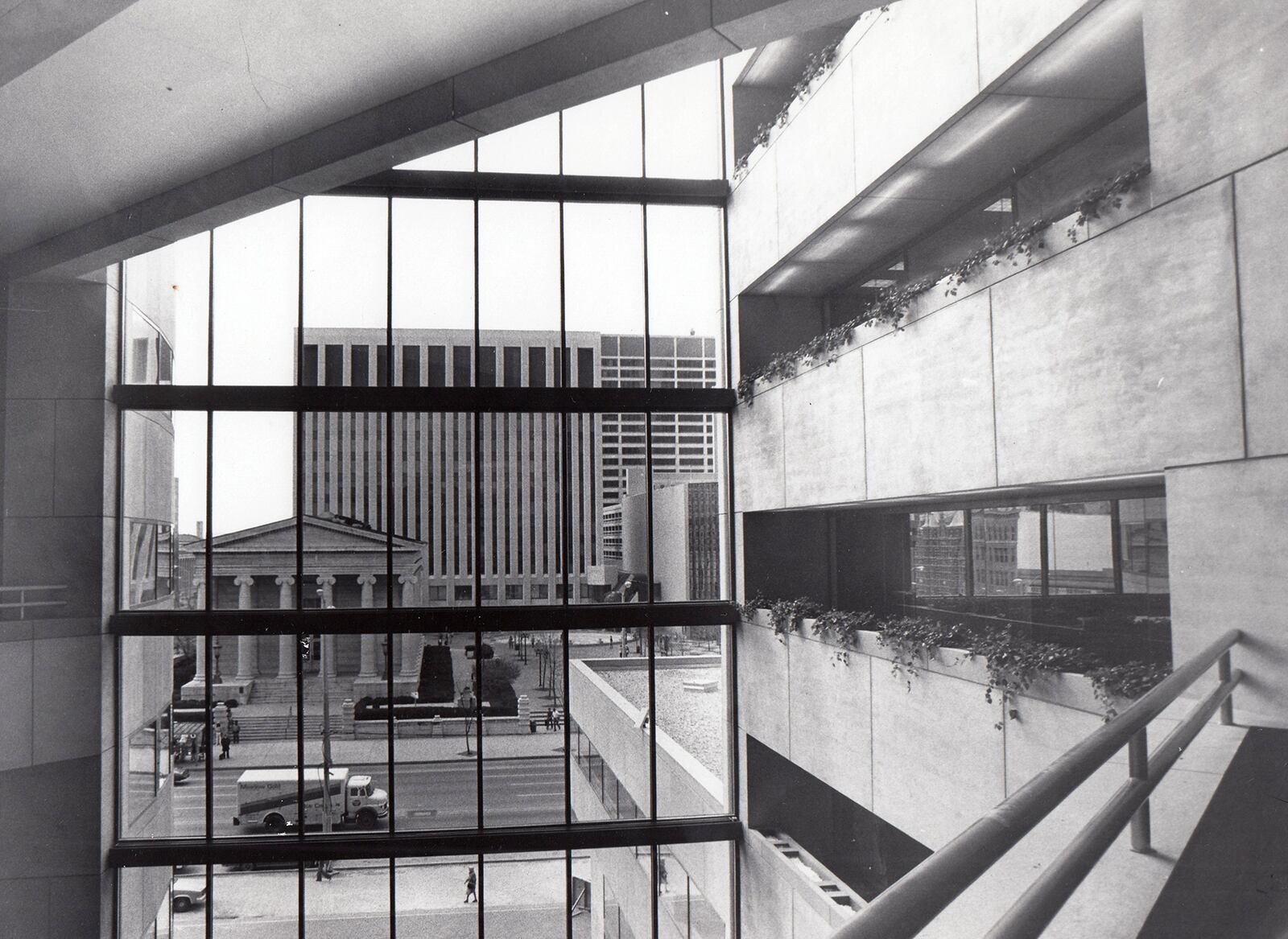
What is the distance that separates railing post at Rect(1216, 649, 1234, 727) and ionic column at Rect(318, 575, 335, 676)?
7.90 metres

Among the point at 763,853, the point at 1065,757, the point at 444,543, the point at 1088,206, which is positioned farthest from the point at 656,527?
the point at 1065,757

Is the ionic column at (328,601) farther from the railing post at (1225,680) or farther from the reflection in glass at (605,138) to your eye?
the railing post at (1225,680)

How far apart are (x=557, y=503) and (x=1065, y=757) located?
8.20 meters

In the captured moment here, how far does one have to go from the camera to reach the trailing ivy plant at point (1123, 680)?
3785mm

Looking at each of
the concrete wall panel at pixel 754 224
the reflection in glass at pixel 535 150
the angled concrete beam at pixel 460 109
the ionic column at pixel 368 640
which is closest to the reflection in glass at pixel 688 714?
the ionic column at pixel 368 640

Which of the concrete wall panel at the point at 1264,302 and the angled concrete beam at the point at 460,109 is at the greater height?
the angled concrete beam at the point at 460,109

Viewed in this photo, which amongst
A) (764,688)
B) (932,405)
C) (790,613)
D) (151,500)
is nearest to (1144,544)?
(932,405)

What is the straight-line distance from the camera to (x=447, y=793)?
334 inches

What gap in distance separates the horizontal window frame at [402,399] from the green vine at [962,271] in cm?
131

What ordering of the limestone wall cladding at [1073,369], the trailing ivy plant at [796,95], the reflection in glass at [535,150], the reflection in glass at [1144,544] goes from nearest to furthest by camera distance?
the limestone wall cladding at [1073,369]
the reflection in glass at [1144,544]
the trailing ivy plant at [796,95]
the reflection in glass at [535,150]

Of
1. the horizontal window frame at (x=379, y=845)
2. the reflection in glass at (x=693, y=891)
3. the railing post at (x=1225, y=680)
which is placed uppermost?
the railing post at (x=1225, y=680)

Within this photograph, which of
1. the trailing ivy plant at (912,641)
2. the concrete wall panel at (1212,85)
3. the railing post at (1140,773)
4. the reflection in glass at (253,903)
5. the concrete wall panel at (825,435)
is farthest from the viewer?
the reflection in glass at (253,903)

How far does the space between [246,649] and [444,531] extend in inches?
88.8

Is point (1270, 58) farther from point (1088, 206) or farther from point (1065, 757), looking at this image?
point (1065, 757)
